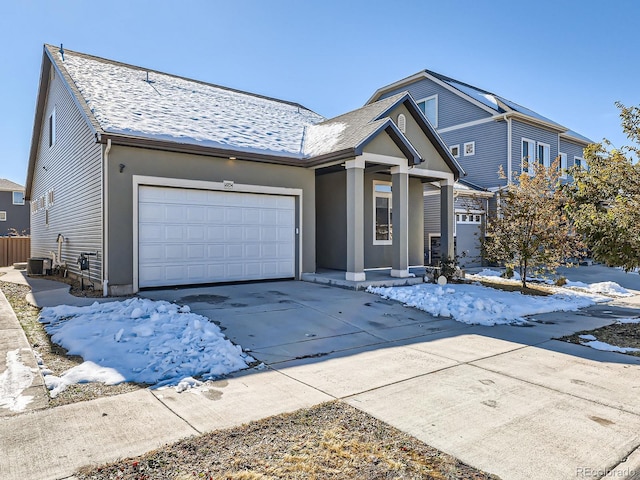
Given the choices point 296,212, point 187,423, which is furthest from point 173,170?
point 187,423

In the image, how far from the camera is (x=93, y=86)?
1109 cm

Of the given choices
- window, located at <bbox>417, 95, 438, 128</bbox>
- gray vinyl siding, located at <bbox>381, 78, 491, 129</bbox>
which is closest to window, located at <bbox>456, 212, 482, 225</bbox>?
gray vinyl siding, located at <bbox>381, 78, 491, 129</bbox>

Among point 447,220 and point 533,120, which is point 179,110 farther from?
point 533,120

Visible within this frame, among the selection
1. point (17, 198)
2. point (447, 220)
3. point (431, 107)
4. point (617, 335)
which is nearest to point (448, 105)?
point (431, 107)

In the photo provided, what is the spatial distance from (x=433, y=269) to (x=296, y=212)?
4.13m

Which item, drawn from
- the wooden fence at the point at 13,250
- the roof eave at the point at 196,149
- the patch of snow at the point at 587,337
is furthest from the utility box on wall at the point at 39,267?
the patch of snow at the point at 587,337

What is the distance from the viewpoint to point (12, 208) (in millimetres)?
34469

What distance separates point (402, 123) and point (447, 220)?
3.26 m

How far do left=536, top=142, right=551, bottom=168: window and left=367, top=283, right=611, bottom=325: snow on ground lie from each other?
11.1 meters

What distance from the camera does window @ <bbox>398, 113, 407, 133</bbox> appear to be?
1184 centimetres

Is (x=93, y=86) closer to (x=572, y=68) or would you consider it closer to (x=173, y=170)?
(x=173, y=170)

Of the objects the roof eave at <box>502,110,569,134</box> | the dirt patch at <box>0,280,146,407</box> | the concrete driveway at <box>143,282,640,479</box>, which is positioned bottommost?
the concrete driveway at <box>143,282,640,479</box>

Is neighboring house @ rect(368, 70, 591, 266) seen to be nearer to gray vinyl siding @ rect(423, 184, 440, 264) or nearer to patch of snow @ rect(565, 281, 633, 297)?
gray vinyl siding @ rect(423, 184, 440, 264)

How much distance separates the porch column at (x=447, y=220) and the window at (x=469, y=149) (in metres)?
8.49
